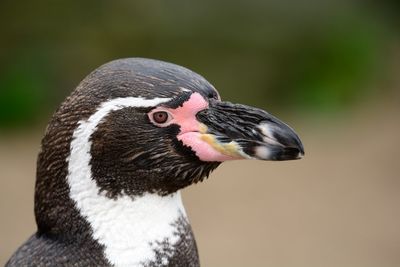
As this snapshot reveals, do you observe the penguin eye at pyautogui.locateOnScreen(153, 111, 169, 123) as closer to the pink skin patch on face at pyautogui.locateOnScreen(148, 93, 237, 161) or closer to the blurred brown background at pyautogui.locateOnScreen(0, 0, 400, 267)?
the pink skin patch on face at pyautogui.locateOnScreen(148, 93, 237, 161)

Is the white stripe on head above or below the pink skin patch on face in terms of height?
below

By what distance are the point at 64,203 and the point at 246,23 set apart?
7134 mm

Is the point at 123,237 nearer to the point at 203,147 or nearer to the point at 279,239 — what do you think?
the point at 203,147

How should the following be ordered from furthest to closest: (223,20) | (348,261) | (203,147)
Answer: (223,20), (348,261), (203,147)

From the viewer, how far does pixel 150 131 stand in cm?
310

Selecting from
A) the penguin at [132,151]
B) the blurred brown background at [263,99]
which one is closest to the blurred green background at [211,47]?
the blurred brown background at [263,99]

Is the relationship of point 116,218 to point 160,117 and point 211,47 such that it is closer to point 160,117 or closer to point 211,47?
point 160,117

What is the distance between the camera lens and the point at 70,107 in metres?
3.10

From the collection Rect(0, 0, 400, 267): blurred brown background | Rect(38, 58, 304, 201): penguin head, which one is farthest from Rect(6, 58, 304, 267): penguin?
Rect(0, 0, 400, 267): blurred brown background

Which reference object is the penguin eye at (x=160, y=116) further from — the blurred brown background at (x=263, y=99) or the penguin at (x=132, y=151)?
the blurred brown background at (x=263, y=99)

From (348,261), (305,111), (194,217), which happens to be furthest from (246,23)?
(348,261)

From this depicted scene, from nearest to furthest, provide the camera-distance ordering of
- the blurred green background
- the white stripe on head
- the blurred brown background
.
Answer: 1. the white stripe on head
2. the blurred brown background
3. the blurred green background

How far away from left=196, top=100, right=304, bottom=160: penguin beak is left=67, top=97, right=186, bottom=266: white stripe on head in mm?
205

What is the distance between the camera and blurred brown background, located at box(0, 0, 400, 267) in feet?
26.8
